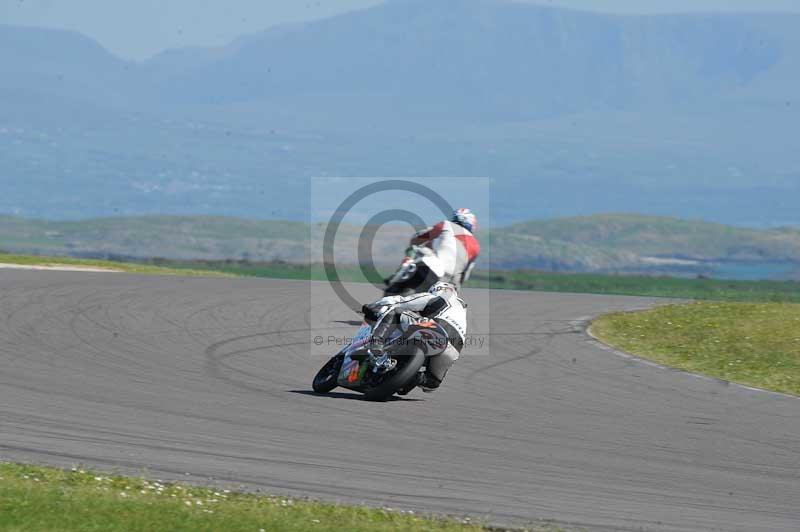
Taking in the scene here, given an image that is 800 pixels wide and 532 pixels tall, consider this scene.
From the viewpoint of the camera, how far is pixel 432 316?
1395cm

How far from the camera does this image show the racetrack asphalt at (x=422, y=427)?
33.2 ft

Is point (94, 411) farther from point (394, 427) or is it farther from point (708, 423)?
point (708, 423)

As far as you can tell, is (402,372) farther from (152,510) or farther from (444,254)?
(152,510)

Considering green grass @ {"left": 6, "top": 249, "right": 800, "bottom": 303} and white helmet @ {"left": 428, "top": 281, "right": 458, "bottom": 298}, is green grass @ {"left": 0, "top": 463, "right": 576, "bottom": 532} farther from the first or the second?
green grass @ {"left": 6, "top": 249, "right": 800, "bottom": 303}

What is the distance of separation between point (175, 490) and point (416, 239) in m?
5.60

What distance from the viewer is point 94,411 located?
40.9 feet

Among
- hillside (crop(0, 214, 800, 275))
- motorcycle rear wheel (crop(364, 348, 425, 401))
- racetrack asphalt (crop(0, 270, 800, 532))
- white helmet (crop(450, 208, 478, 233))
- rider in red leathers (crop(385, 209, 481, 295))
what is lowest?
hillside (crop(0, 214, 800, 275))

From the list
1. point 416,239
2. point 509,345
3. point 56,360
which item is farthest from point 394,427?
point 509,345

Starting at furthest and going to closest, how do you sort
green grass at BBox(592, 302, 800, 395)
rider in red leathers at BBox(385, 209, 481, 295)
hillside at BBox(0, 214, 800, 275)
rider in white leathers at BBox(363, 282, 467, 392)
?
hillside at BBox(0, 214, 800, 275) → green grass at BBox(592, 302, 800, 395) → rider in red leathers at BBox(385, 209, 481, 295) → rider in white leathers at BBox(363, 282, 467, 392)

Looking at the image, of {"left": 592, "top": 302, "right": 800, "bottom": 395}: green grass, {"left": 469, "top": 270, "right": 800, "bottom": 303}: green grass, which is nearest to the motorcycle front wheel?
{"left": 592, "top": 302, "right": 800, "bottom": 395}: green grass

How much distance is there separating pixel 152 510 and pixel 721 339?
1394 centimetres

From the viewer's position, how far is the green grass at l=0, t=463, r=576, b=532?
8.58 m

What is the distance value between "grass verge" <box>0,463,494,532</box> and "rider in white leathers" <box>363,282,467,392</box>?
454cm

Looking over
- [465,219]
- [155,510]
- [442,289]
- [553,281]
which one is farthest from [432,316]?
[553,281]
